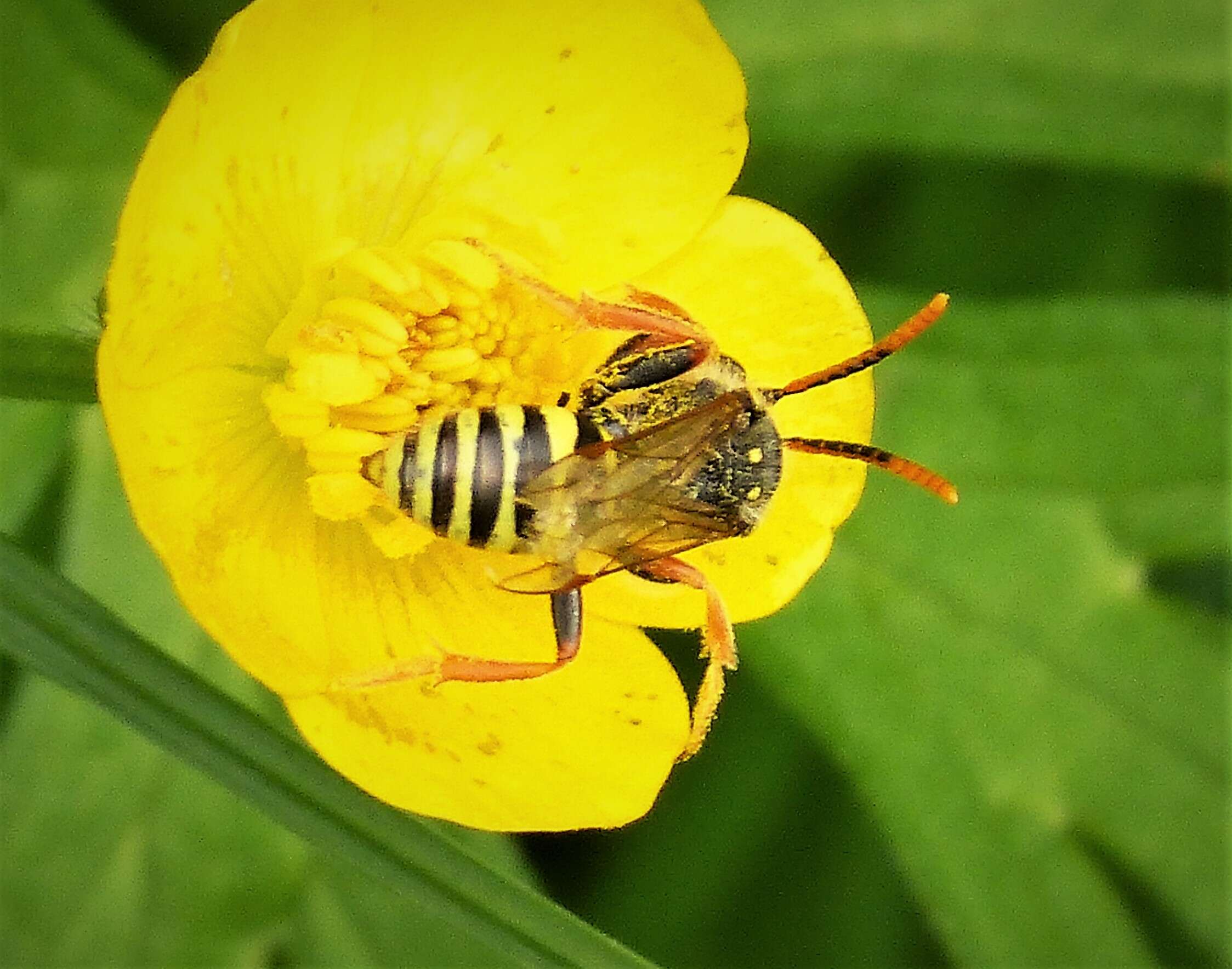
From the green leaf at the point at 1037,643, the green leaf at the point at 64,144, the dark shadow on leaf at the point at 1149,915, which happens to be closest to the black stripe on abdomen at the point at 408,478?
the green leaf at the point at 64,144

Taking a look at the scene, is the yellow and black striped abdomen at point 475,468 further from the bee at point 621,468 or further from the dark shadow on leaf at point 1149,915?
the dark shadow on leaf at point 1149,915

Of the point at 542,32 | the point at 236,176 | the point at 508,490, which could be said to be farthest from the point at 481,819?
the point at 542,32

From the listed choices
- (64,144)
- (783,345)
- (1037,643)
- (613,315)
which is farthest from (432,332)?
(1037,643)

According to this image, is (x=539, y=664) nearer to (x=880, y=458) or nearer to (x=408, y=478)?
(x=408, y=478)

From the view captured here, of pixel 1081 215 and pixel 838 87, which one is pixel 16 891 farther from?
pixel 1081 215

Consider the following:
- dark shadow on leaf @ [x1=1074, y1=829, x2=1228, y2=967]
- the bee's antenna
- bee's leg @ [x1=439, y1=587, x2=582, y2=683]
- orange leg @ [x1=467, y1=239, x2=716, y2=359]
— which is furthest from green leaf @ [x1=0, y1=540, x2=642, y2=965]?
dark shadow on leaf @ [x1=1074, y1=829, x2=1228, y2=967]
